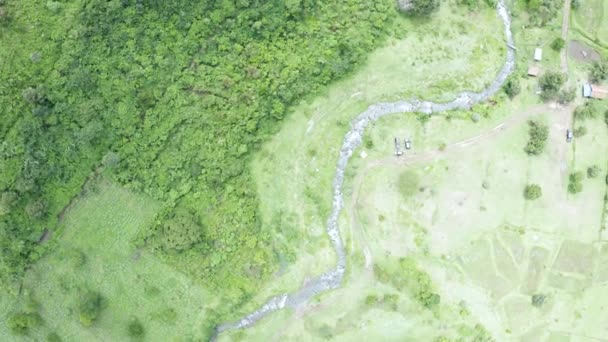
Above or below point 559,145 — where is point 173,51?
above

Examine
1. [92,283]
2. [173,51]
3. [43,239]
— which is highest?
[173,51]

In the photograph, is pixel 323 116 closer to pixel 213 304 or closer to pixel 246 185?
pixel 246 185

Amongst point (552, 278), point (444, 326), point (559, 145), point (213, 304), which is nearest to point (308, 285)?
point (213, 304)

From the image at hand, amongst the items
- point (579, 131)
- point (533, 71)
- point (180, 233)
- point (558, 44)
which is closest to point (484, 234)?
point (579, 131)

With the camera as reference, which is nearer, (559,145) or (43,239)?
(43,239)

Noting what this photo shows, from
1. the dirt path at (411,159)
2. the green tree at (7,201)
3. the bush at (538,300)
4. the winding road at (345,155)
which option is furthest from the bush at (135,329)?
the bush at (538,300)

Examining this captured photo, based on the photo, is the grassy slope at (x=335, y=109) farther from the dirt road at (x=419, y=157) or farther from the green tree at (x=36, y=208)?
the green tree at (x=36, y=208)

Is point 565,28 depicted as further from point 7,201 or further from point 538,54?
point 7,201
